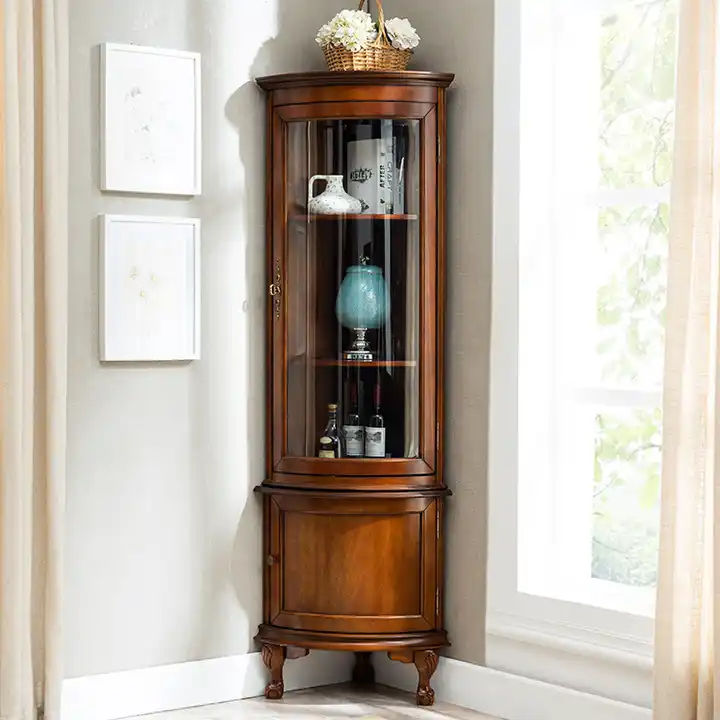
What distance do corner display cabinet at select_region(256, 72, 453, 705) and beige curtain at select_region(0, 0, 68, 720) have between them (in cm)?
75

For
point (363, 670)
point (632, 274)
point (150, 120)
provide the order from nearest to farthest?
point (632, 274) → point (150, 120) → point (363, 670)

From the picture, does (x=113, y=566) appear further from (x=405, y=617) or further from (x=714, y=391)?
(x=714, y=391)

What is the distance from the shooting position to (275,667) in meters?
4.11

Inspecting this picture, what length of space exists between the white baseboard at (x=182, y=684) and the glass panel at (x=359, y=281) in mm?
745

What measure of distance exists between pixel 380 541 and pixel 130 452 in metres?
0.81

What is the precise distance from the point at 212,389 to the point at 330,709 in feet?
3.44

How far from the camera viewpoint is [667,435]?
3.18m

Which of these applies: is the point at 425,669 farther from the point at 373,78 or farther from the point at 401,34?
the point at 401,34

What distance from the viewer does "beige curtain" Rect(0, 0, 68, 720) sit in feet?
11.5

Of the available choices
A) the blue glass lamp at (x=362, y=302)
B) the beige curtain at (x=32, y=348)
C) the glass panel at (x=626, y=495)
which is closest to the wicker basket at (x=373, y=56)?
the blue glass lamp at (x=362, y=302)

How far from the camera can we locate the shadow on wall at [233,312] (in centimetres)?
408

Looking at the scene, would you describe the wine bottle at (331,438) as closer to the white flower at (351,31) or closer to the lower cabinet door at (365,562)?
the lower cabinet door at (365,562)

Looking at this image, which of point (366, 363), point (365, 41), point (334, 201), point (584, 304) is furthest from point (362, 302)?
point (365, 41)

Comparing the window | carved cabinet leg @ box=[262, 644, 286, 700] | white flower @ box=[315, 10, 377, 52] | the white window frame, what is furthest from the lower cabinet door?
white flower @ box=[315, 10, 377, 52]
